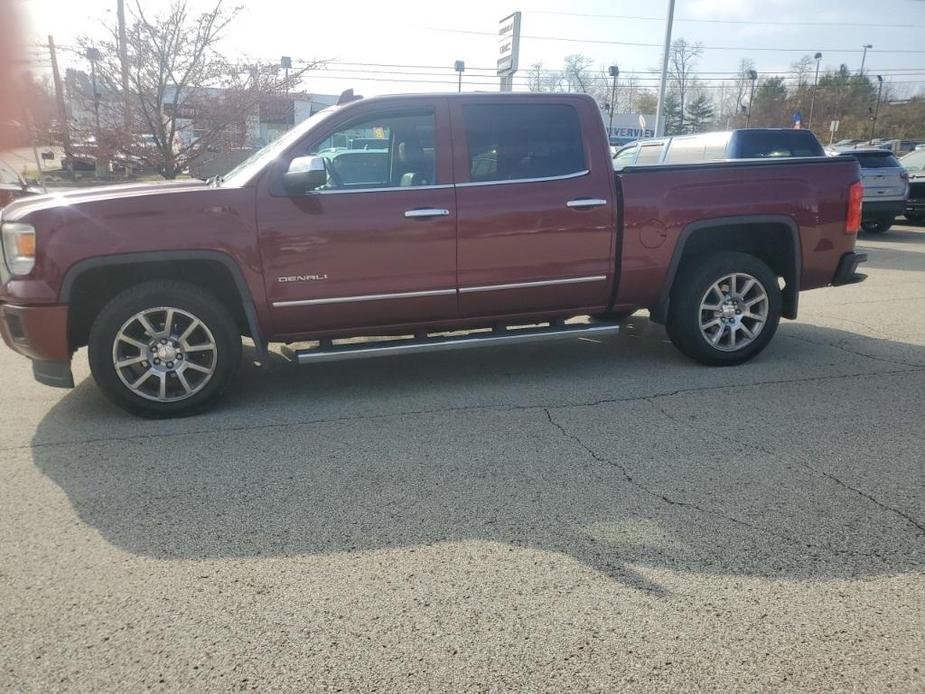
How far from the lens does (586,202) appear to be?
16.8ft

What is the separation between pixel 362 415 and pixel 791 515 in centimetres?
260

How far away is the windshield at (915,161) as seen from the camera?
16.4m

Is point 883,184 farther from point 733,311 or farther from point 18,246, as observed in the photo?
point 18,246

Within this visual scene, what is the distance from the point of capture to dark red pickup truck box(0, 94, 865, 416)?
4461mm

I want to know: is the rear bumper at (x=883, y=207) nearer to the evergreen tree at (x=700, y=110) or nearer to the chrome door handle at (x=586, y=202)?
the chrome door handle at (x=586, y=202)

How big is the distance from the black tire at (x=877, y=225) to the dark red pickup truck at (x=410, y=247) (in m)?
10.9

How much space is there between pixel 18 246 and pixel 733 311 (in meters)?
5.00

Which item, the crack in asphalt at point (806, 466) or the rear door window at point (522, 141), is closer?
the crack in asphalt at point (806, 466)

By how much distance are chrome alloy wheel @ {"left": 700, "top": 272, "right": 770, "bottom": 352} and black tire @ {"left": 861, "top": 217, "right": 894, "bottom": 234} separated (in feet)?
37.4

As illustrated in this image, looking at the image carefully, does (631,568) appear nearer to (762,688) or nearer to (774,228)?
(762,688)

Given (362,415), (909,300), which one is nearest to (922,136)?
(909,300)

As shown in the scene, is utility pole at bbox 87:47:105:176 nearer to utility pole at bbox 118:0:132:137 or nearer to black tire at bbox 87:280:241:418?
utility pole at bbox 118:0:132:137

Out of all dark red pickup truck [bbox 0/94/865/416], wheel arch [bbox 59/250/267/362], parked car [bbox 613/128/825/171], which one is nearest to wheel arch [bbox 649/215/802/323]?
dark red pickup truck [bbox 0/94/865/416]

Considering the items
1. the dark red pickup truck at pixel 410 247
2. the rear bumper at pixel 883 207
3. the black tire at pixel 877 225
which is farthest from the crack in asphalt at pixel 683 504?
the black tire at pixel 877 225
